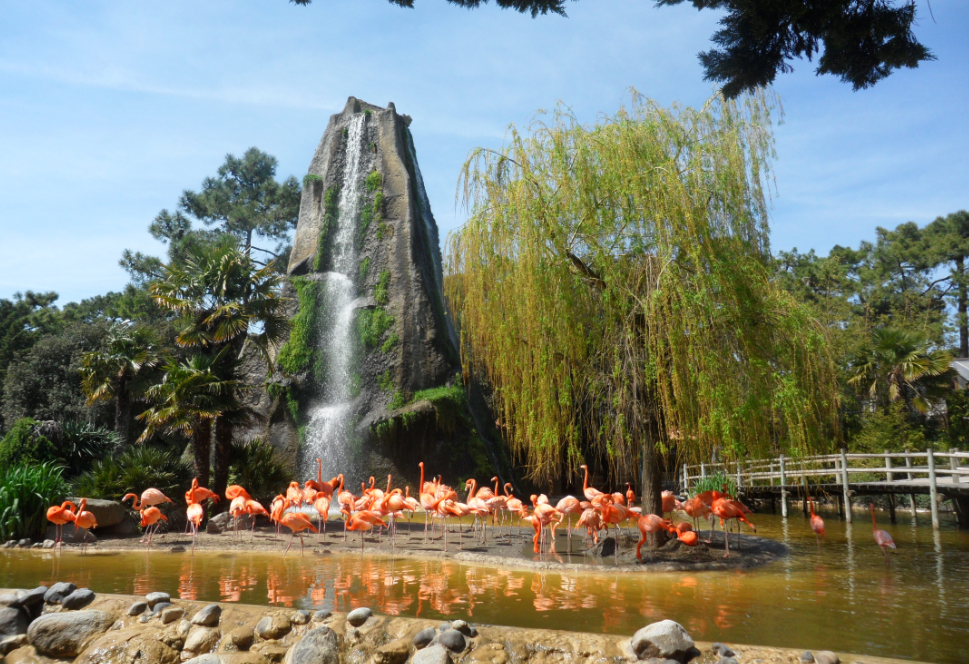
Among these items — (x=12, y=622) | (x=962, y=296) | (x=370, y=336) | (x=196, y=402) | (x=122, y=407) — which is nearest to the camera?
(x=12, y=622)

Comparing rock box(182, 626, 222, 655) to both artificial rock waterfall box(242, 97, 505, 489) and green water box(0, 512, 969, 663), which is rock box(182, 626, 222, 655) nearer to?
green water box(0, 512, 969, 663)

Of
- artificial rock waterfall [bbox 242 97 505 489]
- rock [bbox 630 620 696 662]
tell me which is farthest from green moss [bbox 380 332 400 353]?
rock [bbox 630 620 696 662]

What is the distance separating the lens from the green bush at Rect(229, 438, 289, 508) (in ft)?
48.2

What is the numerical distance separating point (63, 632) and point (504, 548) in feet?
20.6

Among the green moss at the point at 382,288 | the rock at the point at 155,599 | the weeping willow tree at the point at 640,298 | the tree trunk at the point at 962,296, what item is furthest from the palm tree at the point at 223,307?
the tree trunk at the point at 962,296

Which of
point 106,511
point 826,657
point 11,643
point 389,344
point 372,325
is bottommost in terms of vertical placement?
point 11,643

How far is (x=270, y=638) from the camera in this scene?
532cm

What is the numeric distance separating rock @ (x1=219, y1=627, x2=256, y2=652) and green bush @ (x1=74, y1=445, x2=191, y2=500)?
30.8 feet

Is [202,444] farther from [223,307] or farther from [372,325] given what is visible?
[372,325]

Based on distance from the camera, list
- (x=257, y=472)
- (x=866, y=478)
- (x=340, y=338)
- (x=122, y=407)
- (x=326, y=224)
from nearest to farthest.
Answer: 1. (x=257, y=472)
2. (x=122, y=407)
3. (x=866, y=478)
4. (x=340, y=338)
5. (x=326, y=224)

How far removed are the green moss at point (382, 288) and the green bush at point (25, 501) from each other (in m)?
11.3

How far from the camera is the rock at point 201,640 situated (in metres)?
5.31

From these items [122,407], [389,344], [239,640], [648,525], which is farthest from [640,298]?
[122,407]

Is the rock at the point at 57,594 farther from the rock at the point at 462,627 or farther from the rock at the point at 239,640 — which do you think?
the rock at the point at 462,627
